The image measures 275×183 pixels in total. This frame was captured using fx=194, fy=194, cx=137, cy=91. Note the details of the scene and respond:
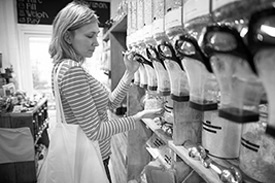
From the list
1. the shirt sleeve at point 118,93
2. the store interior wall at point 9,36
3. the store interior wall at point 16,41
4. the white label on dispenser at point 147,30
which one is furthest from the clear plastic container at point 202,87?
the store interior wall at point 9,36

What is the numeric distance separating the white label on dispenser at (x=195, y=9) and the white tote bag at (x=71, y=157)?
0.70m

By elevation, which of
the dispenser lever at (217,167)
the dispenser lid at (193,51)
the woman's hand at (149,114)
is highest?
the dispenser lid at (193,51)

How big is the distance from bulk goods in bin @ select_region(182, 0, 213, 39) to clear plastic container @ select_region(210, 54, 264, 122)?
0.12m

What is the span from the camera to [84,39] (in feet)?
3.35

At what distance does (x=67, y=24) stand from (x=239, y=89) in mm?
883

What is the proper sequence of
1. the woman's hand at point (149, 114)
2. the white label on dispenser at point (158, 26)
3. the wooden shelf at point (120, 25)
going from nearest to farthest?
the white label on dispenser at point (158, 26) < the woman's hand at point (149, 114) < the wooden shelf at point (120, 25)

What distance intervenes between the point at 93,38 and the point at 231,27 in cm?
86

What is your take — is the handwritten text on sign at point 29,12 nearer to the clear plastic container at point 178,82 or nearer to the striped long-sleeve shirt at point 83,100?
the striped long-sleeve shirt at point 83,100

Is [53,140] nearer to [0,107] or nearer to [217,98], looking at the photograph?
[217,98]

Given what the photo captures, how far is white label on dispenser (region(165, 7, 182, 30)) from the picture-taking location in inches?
22.4

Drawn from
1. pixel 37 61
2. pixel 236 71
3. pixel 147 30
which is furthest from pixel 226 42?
pixel 37 61

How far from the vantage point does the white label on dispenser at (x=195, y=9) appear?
43 cm

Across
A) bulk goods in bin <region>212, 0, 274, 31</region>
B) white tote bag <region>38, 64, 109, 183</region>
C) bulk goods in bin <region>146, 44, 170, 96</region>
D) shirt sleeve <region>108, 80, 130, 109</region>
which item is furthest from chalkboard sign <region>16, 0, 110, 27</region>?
bulk goods in bin <region>212, 0, 274, 31</region>

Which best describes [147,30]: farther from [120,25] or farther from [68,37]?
[120,25]
